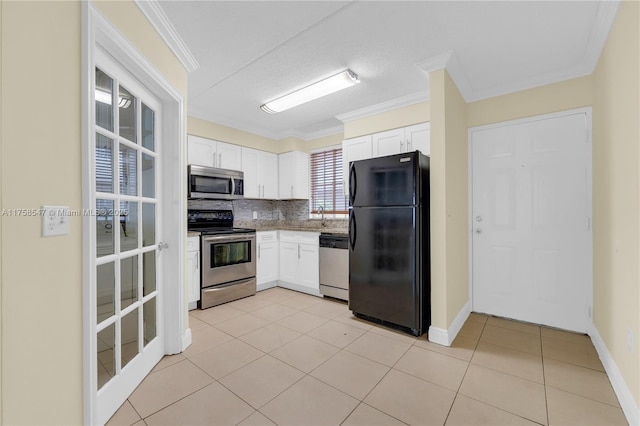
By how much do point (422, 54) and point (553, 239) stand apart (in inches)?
84.2

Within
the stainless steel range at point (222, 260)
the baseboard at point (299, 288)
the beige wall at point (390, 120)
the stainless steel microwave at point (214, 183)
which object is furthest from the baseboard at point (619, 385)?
the stainless steel microwave at point (214, 183)

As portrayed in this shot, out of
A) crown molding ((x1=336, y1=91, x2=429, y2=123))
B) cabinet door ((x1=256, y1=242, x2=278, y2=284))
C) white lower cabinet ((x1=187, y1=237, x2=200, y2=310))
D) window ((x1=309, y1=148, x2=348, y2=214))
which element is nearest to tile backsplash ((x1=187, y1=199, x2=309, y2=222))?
window ((x1=309, y1=148, x2=348, y2=214))

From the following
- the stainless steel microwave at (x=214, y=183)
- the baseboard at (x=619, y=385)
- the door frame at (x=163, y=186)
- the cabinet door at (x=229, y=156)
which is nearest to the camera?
the door frame at (x=163, y=186)

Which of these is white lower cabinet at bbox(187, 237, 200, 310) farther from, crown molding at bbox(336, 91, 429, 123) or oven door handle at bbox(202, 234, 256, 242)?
crown molding at bbox(336, 91, 429, 123)

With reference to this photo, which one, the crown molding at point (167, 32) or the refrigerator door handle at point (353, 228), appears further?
the refrigerator door handle at point (353, 228)

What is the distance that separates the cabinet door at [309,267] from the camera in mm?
3840

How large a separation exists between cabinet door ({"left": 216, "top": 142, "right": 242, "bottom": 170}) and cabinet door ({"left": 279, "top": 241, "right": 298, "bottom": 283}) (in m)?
1.33

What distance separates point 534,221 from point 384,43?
7.36 ft

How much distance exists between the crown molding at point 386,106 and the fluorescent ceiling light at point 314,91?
2.39 ft

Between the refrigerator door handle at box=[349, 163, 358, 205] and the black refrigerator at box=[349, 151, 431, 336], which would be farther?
the refrigerator door handle at box=[349, 163, 358, 205]

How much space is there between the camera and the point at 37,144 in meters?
1.04

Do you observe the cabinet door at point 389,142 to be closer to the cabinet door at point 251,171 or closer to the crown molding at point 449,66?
the crown molding at point 449,66

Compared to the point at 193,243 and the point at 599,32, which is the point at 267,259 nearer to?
the point at 193,243

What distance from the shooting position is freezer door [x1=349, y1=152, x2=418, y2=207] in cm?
257
